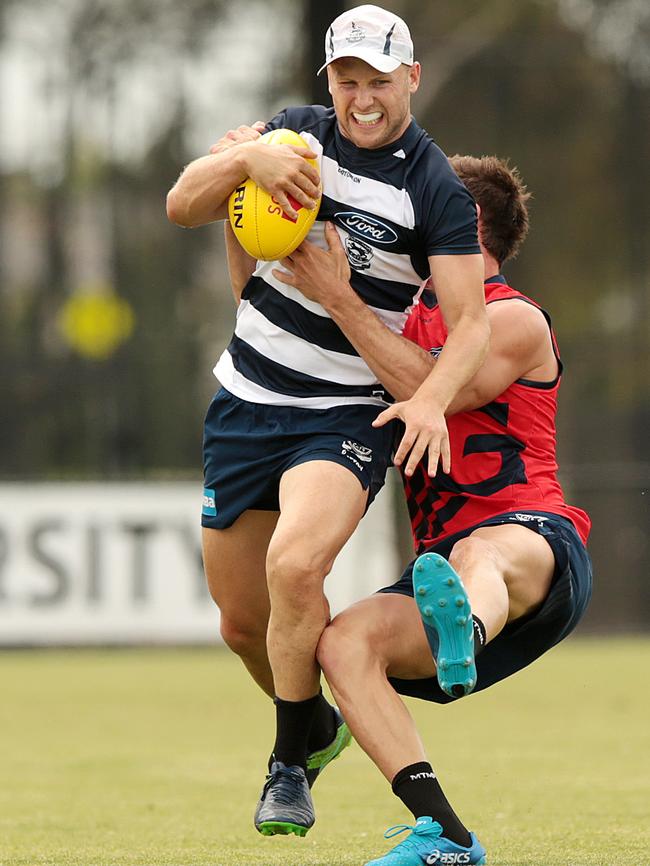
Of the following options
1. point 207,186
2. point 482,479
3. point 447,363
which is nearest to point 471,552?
point 482,479

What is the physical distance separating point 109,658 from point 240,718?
3.91 metres

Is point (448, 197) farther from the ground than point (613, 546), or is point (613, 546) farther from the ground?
point (448, 197)

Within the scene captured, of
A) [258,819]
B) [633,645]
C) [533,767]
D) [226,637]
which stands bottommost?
[633,645]

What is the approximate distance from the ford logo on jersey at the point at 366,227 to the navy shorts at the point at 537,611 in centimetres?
91

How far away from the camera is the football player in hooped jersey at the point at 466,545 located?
4.68 metres

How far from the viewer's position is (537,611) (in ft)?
16.7

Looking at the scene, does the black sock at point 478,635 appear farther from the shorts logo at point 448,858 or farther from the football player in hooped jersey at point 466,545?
the shorts logo at point 448,858

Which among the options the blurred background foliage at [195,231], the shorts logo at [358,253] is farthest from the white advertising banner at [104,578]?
the shorts logo at [358,253]

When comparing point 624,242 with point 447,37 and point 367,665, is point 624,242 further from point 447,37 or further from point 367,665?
point 367,665

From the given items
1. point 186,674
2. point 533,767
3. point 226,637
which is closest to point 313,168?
point 226,637

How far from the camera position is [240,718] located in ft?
33.1

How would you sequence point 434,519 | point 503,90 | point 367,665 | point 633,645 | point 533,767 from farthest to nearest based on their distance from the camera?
point 503,90, point 633,645, point 533,767, point 434,519, point 367,665

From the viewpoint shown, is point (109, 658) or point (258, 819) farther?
point (109, 658)

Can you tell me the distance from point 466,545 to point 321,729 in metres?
0.89
